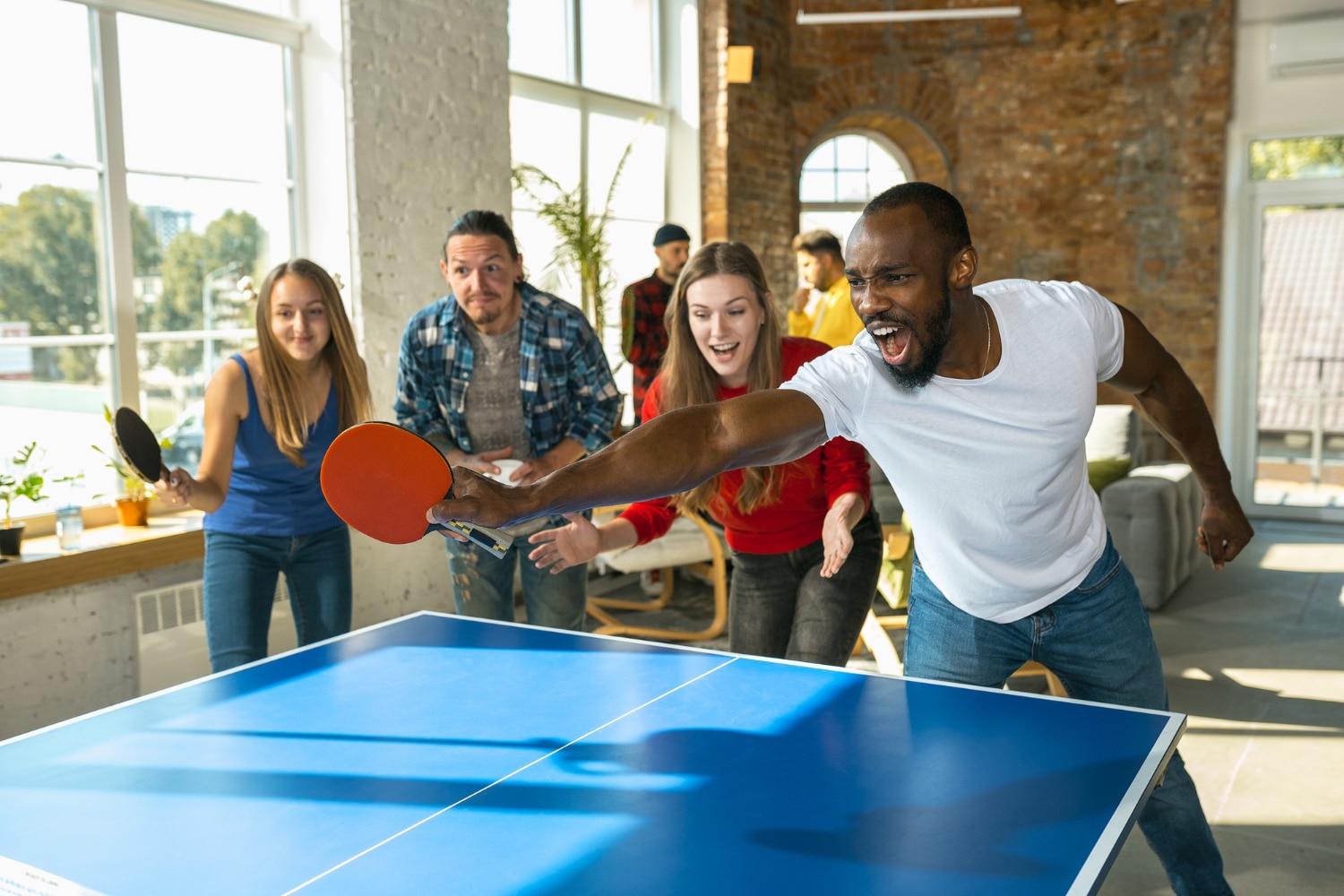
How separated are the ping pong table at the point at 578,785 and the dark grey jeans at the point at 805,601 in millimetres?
438

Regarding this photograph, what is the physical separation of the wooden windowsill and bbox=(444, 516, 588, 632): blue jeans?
1271mm

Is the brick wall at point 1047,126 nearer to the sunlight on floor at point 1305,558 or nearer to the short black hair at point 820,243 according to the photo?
the sunlight on floor at point 1305,558

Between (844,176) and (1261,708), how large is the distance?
18.8 ft

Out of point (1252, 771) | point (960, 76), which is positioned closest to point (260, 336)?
point (1252, 771)

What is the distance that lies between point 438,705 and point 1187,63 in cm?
788

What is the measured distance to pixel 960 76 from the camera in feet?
27.8

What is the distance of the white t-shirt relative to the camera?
1906 mm

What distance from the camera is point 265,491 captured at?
291cm

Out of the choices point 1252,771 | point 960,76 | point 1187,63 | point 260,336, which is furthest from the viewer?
point 960,76

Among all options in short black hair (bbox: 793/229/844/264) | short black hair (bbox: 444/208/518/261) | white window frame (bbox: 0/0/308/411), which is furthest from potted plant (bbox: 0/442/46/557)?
short black hair (bbox: 793/229/844/264)

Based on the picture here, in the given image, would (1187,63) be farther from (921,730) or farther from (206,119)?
(921,730)

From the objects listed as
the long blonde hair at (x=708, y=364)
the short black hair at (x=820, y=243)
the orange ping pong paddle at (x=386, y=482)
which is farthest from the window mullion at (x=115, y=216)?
the short black hair at (x=820, y=243)

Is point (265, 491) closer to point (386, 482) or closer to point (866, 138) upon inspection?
point (386, 482)

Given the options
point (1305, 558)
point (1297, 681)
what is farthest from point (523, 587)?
point (1305, 558)
